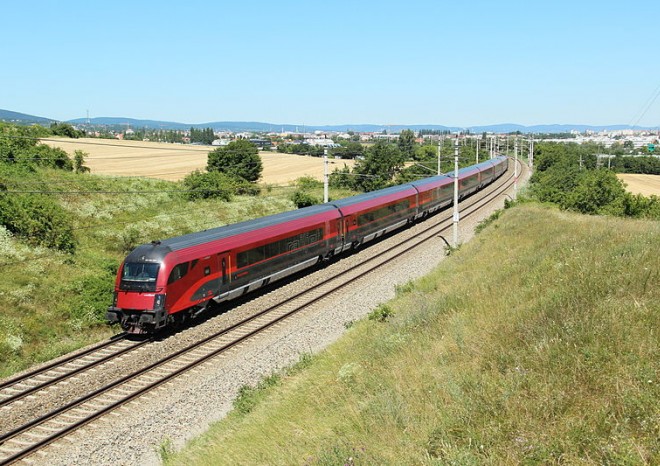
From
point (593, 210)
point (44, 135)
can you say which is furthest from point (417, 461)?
point (44, 135)

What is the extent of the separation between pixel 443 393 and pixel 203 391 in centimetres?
759

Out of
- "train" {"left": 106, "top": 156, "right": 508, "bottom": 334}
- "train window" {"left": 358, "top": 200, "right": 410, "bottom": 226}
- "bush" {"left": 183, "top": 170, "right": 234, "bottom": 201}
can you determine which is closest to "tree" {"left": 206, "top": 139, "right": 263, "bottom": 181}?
"bush" {"left": 183, "top": 170, "right": 234, "bottom": 201}

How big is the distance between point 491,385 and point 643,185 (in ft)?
332

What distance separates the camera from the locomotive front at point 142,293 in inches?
679

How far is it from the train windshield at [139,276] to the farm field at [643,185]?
80.8 metres

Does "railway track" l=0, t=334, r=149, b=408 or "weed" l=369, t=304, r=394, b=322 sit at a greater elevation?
"weed" l=369, t=304, r=394, b=322

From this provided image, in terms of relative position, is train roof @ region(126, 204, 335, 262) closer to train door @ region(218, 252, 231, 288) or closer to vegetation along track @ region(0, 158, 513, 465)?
train door @ region(218, 252, 231, 288)

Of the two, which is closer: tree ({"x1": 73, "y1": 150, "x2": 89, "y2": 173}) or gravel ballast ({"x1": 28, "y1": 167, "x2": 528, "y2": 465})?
gravel ballast ({"x1": 28, "y1": 167, "x2": 528, "y2": 465})

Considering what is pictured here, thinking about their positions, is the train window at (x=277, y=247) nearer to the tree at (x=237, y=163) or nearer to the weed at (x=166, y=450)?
the weed at (x=166, y=450)

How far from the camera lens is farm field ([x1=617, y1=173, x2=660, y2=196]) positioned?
85688 millimetres

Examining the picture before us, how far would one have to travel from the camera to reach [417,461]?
719 centimetres

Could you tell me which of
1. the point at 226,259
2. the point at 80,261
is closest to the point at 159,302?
the point at 226,259

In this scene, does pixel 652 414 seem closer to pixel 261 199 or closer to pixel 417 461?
pixel 417 461

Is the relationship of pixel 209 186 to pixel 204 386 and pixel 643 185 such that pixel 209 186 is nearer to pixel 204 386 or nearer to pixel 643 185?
pixel 204 386
